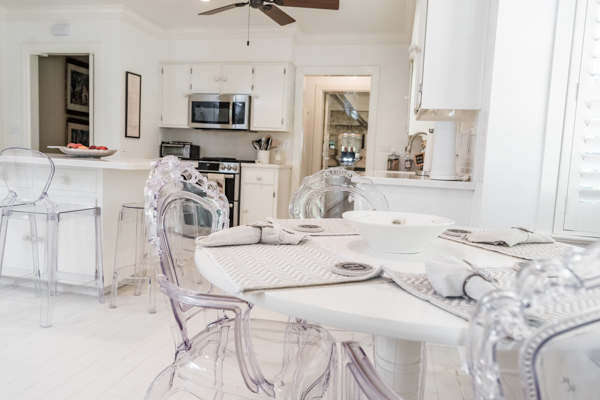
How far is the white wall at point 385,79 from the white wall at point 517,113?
278 cm

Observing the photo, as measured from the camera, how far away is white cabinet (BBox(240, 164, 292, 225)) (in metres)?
4.55

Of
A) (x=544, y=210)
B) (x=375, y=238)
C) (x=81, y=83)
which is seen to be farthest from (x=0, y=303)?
(x=81, y=83)

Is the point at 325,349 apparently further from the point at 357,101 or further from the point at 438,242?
the point at 357,101

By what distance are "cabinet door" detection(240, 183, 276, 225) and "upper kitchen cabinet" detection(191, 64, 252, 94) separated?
1157 mm

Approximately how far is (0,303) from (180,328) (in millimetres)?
2134

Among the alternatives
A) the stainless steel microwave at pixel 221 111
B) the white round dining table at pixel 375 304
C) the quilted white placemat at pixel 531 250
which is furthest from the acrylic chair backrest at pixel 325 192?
the stainless steel microwave at pixel 221 111

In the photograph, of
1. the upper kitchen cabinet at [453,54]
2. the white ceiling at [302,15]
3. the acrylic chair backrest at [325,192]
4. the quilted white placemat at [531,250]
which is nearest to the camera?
the quilted white placemat at [531,250]

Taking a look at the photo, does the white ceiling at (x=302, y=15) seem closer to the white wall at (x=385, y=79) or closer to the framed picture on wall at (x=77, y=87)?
the white wall at (x=385, y=79)

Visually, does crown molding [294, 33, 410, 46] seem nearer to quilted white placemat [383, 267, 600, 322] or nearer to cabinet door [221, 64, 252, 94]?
cabinet door [221, 64, 252, 94]

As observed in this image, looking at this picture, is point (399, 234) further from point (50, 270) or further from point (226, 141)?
point (226, 141)

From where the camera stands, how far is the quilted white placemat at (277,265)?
0.80 metres

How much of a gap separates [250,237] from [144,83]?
4230mm

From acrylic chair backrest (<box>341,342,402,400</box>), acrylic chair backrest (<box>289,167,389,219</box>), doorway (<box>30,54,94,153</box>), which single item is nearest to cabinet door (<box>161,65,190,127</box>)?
doorway (<box>30,54,94,153</box>)

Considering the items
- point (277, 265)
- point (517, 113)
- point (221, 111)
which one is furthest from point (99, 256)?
point (221, 111)
